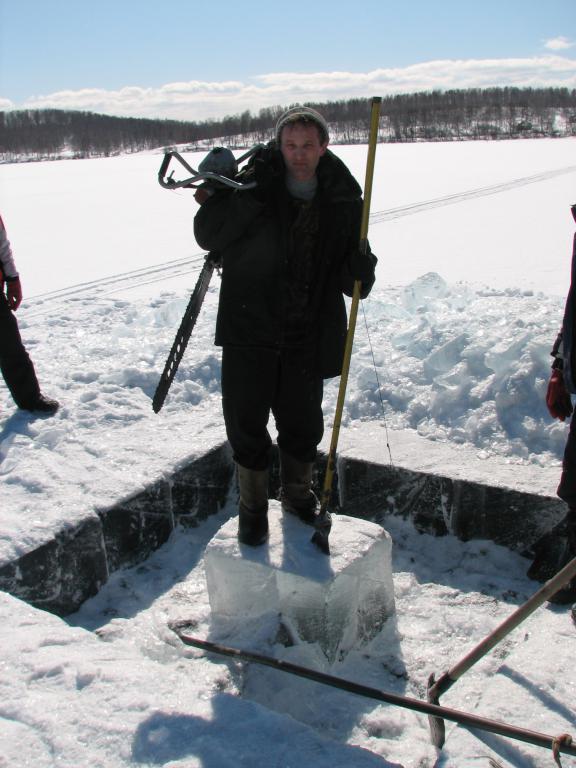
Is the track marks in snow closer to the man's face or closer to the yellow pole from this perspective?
the yellow pole

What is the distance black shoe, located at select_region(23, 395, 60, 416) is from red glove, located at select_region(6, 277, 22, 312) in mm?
591

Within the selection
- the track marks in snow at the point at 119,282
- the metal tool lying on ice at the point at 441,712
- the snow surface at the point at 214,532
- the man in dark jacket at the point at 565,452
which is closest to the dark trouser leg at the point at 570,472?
the man in dark jacket at the point at 565,452

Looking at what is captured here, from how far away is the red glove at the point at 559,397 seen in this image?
3004 millimetres

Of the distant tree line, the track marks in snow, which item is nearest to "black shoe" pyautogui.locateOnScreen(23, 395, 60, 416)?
the track marks in snow

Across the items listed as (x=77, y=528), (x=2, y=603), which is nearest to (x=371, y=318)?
(x=77, y=528)

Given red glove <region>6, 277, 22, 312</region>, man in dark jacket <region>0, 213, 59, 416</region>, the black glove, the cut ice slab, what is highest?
the black glove

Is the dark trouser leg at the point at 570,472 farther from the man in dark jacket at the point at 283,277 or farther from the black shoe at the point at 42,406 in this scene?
the black shoe at the point at 42,406

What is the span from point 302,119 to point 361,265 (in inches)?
21.8

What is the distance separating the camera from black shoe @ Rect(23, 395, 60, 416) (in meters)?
4.22

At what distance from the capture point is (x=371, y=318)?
559 cm

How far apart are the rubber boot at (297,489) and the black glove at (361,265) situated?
840mm

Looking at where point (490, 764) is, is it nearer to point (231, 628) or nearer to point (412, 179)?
point (231, 628)

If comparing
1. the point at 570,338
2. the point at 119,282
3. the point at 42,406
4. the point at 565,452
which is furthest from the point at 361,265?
the point at 119,282

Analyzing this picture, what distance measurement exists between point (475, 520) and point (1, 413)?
2.82 meters
